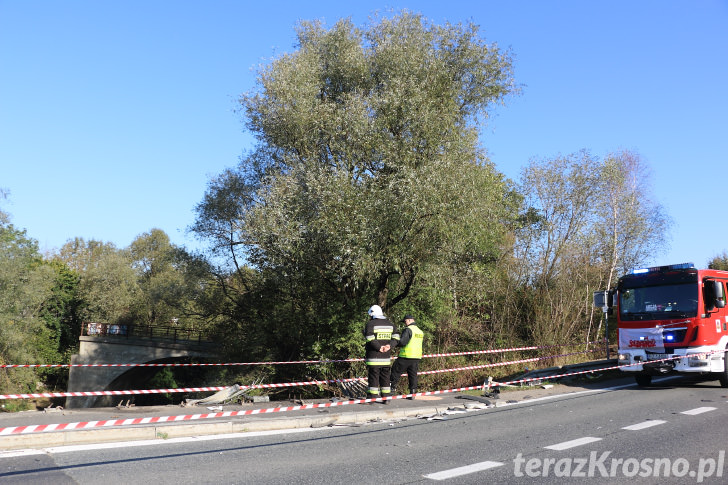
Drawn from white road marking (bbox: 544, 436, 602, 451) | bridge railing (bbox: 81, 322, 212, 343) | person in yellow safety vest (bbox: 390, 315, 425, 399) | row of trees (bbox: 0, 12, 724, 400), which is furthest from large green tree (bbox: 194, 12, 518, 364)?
bridge railing (bbox: 81, 322, 212, 343)

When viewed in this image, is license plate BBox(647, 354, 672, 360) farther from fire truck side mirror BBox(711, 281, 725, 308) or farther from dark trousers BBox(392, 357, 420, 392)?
dark trousers BBox(392, 357, 420, 392)

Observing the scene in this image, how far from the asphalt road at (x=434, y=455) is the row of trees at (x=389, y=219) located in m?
7.37

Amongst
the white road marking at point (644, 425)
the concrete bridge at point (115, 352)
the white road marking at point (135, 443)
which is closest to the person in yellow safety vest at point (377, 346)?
the white road marking at point (135, 443)

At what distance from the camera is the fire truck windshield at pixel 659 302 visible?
12484 mm

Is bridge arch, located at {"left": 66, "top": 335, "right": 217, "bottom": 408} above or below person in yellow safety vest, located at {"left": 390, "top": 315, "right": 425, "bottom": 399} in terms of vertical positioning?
below

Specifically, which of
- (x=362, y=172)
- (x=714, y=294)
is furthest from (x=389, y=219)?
(x=714, y=294)

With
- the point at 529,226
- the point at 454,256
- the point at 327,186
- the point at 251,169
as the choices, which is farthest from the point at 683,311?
the point at 251,169

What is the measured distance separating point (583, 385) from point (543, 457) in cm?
832

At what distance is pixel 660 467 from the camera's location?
5887mm

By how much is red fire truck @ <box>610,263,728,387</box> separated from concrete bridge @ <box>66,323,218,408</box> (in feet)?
104

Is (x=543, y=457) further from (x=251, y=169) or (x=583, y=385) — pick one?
(x=251, y=169)

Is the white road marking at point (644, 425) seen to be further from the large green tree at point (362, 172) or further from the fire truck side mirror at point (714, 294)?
the large green tree at point (362, 172)

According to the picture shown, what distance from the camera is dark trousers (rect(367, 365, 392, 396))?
1041 centimetres

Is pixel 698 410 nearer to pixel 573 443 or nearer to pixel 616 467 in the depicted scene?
pixel 573 443
